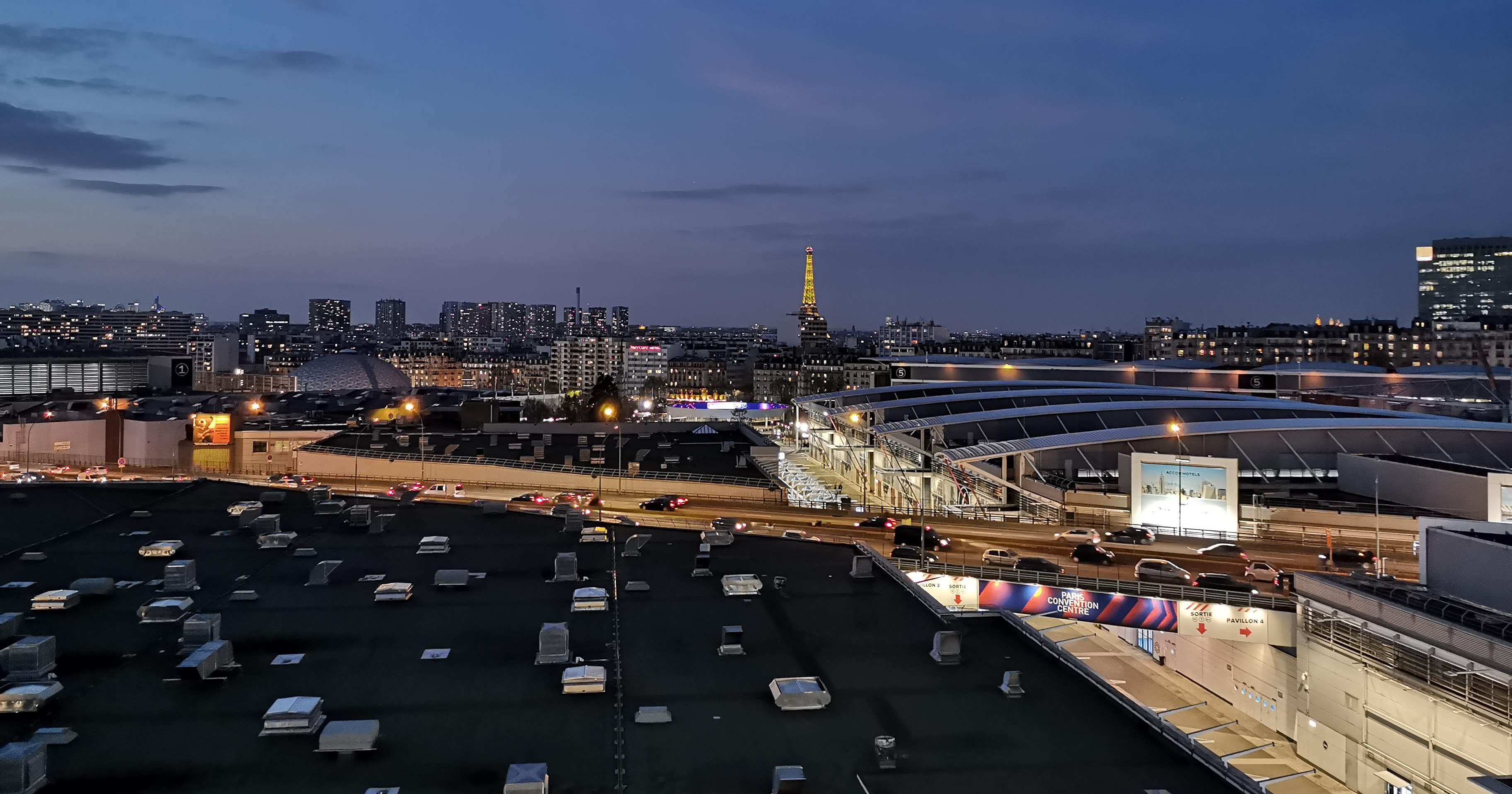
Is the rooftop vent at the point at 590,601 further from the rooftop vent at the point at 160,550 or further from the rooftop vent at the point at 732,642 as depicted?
the rooftop vent at the point at 160,550

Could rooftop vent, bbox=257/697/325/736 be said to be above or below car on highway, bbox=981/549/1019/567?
above

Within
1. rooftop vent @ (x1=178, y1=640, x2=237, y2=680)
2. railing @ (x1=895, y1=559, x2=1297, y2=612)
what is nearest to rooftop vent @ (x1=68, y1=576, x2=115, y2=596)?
rooftop vent @ (x1=178, y1=640, x2=237, y2=680)

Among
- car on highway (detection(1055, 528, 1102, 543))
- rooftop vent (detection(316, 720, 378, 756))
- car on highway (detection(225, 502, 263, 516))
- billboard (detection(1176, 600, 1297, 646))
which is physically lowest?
billboard (detection(1176, 600, 1297, 646))

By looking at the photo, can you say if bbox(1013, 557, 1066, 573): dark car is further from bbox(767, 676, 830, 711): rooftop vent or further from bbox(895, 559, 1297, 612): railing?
bbox(767, 676, 830, 711): rooftop vent

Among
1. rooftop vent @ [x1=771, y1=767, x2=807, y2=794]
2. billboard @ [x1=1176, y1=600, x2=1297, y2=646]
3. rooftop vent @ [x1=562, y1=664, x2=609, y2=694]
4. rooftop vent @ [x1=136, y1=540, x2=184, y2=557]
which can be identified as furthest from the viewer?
billboard @ [x1=1176, y1=600, x2=1297, y2=646]

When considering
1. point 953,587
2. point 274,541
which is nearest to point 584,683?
point 274,541

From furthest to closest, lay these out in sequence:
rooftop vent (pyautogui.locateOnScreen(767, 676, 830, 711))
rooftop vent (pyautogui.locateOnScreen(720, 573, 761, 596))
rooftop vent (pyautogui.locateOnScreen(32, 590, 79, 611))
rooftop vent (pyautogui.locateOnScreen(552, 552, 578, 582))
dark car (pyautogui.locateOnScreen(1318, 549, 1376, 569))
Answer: dark car (pyautogui.locateOnScreen(1318, 549, 1376, 569)), rooftop vent (pyautogui.locateOnScreen(552, 552, 578, 582)), rooftop vent (pyautogui.locateOnScreen(720, 573, 761, 596)), rooftop vent (pyautogui.locateOnScreen(32, 590, 79, 611)), rooftop vent (pyautogui.locateOnScreen(767, 676, 830, 711))

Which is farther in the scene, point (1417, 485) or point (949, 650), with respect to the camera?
point (1417, 485)

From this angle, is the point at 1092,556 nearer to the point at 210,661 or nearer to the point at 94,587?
the point at 210,661
